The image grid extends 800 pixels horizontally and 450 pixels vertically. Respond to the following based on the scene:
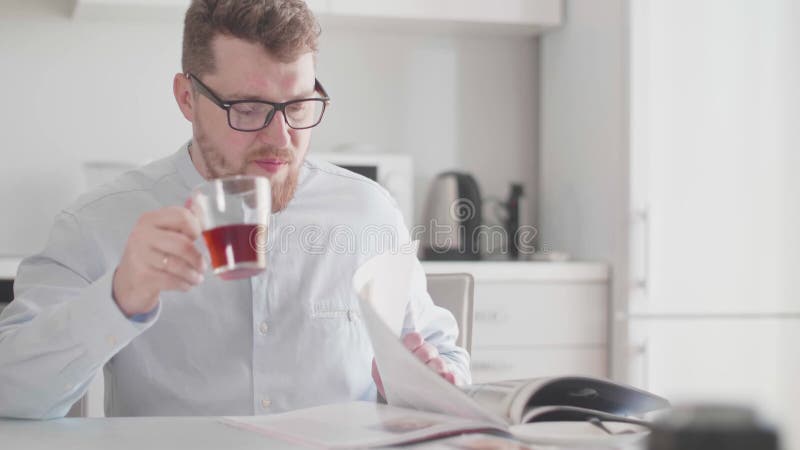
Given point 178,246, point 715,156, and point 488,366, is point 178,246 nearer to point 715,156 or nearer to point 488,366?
point 488,366

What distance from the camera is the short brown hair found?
1.51 metres

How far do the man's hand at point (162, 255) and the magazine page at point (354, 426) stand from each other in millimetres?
164

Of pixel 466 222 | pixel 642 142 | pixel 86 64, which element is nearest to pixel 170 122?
pixel 86 64

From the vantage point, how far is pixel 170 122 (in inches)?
125

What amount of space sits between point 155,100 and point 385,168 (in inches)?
29.8

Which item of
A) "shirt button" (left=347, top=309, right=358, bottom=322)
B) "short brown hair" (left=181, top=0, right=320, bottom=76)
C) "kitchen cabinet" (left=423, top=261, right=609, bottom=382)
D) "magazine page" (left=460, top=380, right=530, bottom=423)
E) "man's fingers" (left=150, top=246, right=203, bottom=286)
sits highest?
"short brown hair" (left=181, top=0, right=320, bottom=76)

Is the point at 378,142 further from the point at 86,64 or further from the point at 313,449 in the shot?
the point at 313,449

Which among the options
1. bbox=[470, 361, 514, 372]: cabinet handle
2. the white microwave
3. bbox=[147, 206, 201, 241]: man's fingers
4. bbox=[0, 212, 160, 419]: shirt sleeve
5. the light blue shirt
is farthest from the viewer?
the white microwave

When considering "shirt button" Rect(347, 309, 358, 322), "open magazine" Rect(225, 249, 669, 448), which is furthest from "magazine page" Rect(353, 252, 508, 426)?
"shirt button" Rect(347, 309, 358, 322)

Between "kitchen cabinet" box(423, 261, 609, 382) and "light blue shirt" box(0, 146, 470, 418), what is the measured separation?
3.96 ft

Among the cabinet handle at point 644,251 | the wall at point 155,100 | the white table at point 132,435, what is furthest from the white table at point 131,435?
the wall at point 155,100

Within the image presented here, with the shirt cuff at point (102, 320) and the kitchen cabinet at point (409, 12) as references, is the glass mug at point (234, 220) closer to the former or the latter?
the shirt cuff at point (102, 320)

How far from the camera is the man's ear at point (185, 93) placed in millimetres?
1629

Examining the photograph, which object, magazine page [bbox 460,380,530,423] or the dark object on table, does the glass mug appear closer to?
magazine page [bbox 460,380,530,423]
